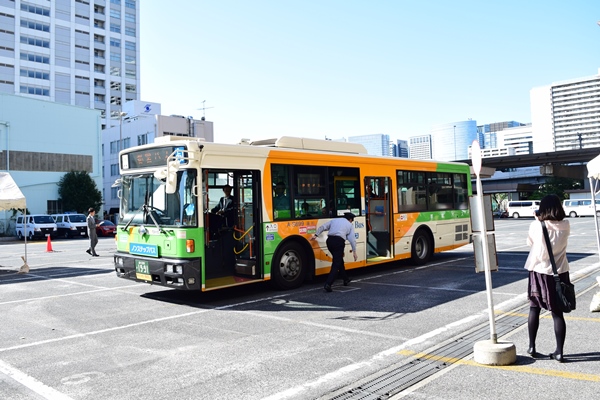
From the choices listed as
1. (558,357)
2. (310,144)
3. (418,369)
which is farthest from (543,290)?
(310,144)

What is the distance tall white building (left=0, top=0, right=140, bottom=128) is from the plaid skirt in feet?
280

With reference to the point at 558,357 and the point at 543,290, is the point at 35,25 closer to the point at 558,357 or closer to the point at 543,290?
the point at 543,290

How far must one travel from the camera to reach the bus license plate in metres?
9.24

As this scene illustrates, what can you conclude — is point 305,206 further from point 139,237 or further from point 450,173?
point 450,173

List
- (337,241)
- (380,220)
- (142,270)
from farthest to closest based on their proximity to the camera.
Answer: (380,220), (337,241), (142,270)

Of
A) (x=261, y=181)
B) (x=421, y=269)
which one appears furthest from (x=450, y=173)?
(x=261, y=181)

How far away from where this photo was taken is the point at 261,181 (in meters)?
9.98

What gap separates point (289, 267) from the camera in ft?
34.5

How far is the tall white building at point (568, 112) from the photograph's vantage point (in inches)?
6654

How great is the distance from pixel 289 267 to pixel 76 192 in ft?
147

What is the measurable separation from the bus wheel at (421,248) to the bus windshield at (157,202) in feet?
23.3

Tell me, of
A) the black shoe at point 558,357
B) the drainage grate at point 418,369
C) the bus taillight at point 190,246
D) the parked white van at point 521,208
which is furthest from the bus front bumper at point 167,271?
the parked white van at point 521,208

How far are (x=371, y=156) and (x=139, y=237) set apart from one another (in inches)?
235

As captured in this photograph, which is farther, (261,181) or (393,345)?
(261,181)
